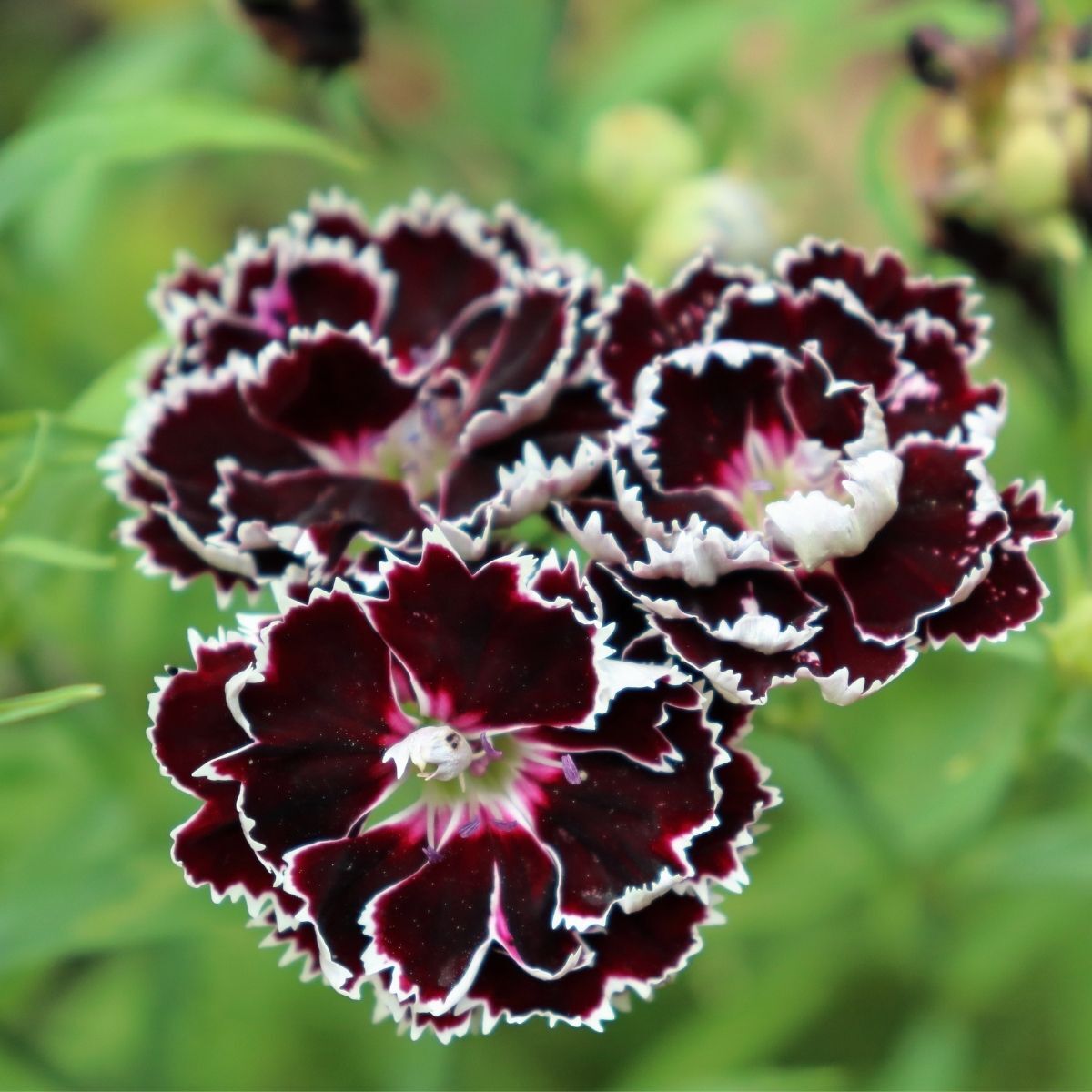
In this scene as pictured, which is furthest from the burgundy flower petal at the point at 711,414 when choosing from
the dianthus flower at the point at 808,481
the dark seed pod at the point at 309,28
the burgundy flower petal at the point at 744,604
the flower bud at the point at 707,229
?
the dark seed pod at the point at 309,28

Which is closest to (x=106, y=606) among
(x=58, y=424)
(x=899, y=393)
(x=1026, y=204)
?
(x=58, y=424)

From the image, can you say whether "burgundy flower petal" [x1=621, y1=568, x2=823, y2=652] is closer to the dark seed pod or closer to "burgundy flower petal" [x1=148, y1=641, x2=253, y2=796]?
"burgundy flower petal" [x1=148, y1=641, x2=253, y2=796]

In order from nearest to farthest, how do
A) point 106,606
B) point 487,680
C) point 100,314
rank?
1. point 487,680
2. point 106,606
3. point 100,314

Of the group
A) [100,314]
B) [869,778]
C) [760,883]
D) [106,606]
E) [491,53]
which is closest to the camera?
[106,606]

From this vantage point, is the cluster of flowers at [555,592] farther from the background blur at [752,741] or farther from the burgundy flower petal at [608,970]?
the background blur at [752,741]

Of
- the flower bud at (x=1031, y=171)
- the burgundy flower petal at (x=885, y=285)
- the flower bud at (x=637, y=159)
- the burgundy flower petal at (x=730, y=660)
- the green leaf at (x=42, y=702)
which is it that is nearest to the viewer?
the burgundy flower petal at (x=730, y=660)

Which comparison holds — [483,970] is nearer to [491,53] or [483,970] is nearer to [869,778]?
[869,778]

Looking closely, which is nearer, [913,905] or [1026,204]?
[1026,204]
